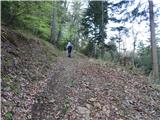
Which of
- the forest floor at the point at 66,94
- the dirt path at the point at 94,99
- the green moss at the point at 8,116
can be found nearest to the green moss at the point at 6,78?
the forest floor at the point at 66,94

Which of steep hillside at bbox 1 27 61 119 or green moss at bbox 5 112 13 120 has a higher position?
steep hillside at bbox 1 27 61 119

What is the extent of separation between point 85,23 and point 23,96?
25.3 m

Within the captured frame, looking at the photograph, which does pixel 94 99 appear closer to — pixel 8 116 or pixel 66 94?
pixel 66 94

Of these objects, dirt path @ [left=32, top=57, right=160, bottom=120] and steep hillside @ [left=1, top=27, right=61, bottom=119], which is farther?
dirt path @ [left=32, top=57, right=160, bottom=120]

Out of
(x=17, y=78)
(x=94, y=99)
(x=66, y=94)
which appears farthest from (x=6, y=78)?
(x=94, y=99)

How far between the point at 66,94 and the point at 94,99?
95 centimetres

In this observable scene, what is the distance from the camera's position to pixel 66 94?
8.91 metres

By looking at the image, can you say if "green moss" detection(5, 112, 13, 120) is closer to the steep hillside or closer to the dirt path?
the steep hillside

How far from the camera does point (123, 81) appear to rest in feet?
39.4

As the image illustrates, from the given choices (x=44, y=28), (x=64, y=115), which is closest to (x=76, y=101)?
(x=64, y=115)

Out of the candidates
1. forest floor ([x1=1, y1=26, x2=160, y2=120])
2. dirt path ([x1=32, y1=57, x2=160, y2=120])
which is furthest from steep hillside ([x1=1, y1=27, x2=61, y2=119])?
dirt path ([x1=32, y1=57, x2=160, y2=120])

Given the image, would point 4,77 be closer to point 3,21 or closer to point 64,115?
point 64,115

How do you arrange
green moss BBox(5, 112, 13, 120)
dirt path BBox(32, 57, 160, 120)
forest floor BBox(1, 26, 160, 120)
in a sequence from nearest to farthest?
green moss BBox(5, 112, 13, 120) → forest floor BBox(1, 26, 160, 120) → dirt path BBox(32, 57, 160, 120)

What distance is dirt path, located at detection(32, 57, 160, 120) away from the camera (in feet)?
25.0
